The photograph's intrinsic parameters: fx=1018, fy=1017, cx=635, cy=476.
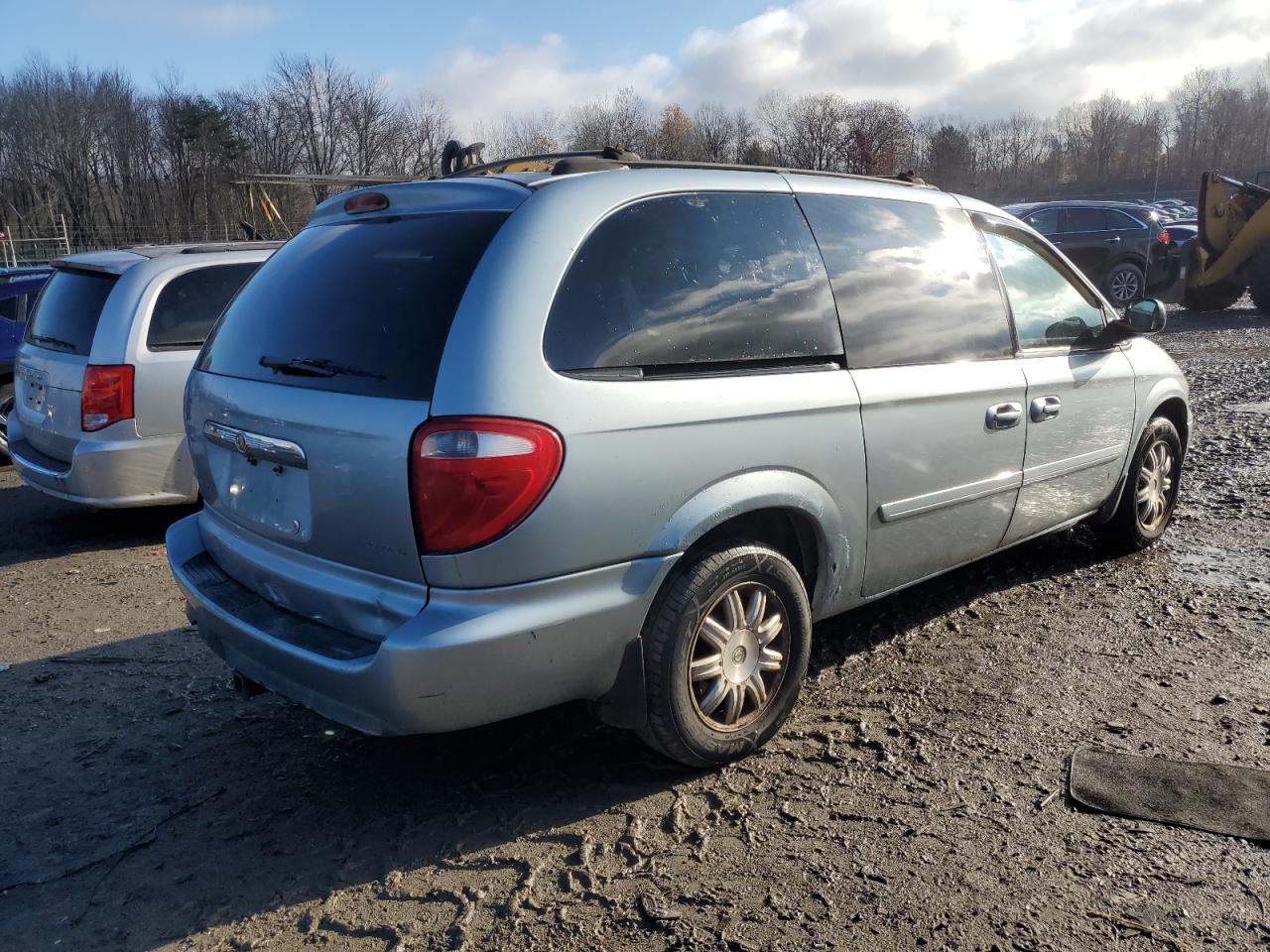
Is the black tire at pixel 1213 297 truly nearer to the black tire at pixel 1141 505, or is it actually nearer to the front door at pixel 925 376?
the black tire at pixel 1141 505

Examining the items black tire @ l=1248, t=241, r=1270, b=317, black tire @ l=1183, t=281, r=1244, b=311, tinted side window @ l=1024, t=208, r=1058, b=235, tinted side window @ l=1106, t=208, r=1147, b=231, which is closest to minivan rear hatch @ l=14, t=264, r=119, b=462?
tinted side window @ l=1024, t=208, r=1058, b=235

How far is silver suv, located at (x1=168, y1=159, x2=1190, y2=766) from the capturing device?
259 cm

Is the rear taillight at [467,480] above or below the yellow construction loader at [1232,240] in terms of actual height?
below

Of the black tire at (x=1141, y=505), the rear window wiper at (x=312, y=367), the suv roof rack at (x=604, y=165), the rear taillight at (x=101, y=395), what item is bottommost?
the black tire at (x=1141, y=505)

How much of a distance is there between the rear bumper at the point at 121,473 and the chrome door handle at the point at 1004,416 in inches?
173

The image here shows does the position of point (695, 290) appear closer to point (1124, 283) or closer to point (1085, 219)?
point (1124, 283)

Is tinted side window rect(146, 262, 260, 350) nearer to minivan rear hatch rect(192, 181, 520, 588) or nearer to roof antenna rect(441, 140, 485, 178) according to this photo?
roof antenna rect(441, 140, 485, 178)

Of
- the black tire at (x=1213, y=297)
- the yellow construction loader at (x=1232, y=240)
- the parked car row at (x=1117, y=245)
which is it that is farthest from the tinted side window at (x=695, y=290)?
the black tire at (x=1213, y=297)

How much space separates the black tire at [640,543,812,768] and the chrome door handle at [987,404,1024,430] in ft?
3.86

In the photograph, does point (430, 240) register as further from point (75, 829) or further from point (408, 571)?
point (75, 829)

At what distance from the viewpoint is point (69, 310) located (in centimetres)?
611

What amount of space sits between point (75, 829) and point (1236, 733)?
3.68 meters

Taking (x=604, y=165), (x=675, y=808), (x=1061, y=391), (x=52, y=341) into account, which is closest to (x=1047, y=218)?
(x=1061, y=391)

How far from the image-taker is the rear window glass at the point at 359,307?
108 inches
